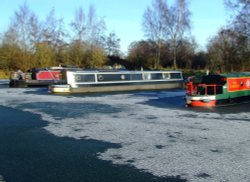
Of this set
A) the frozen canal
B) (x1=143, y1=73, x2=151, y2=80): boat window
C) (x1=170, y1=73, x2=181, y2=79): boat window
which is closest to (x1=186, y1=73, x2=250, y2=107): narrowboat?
the frozen canal

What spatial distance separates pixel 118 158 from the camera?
24.6 ft

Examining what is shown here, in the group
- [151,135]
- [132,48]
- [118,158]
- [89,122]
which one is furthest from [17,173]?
[132,48]

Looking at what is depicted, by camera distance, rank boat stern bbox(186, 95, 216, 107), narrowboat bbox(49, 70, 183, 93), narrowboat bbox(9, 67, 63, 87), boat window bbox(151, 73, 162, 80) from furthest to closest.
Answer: narrowboat bbox(9, 67, 63, 87) → boat window bbox(151, 73, 162, 80) → narrowboat bbox(49, 70, 183, 93) → boat stern bbox(186, 95, 216, 107)

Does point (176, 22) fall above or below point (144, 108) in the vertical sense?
above

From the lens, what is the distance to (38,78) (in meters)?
31.2

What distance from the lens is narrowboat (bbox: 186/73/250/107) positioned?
55.3 ft

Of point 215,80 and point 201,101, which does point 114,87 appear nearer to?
point 215,80

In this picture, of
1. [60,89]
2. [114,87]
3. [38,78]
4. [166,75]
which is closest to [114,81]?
[114,87]

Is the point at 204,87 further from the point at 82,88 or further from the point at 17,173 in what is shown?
the point at 17,173

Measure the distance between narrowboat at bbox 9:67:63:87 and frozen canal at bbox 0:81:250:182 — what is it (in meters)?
16.2

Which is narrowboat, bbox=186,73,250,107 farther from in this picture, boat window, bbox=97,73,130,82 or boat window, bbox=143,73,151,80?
boat window, bbox=143,73,151,80

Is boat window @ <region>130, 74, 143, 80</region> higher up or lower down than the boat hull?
higher up

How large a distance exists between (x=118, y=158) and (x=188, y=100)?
995 centimetres

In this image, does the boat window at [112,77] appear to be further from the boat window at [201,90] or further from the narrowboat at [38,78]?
the boat window at [201,90]
